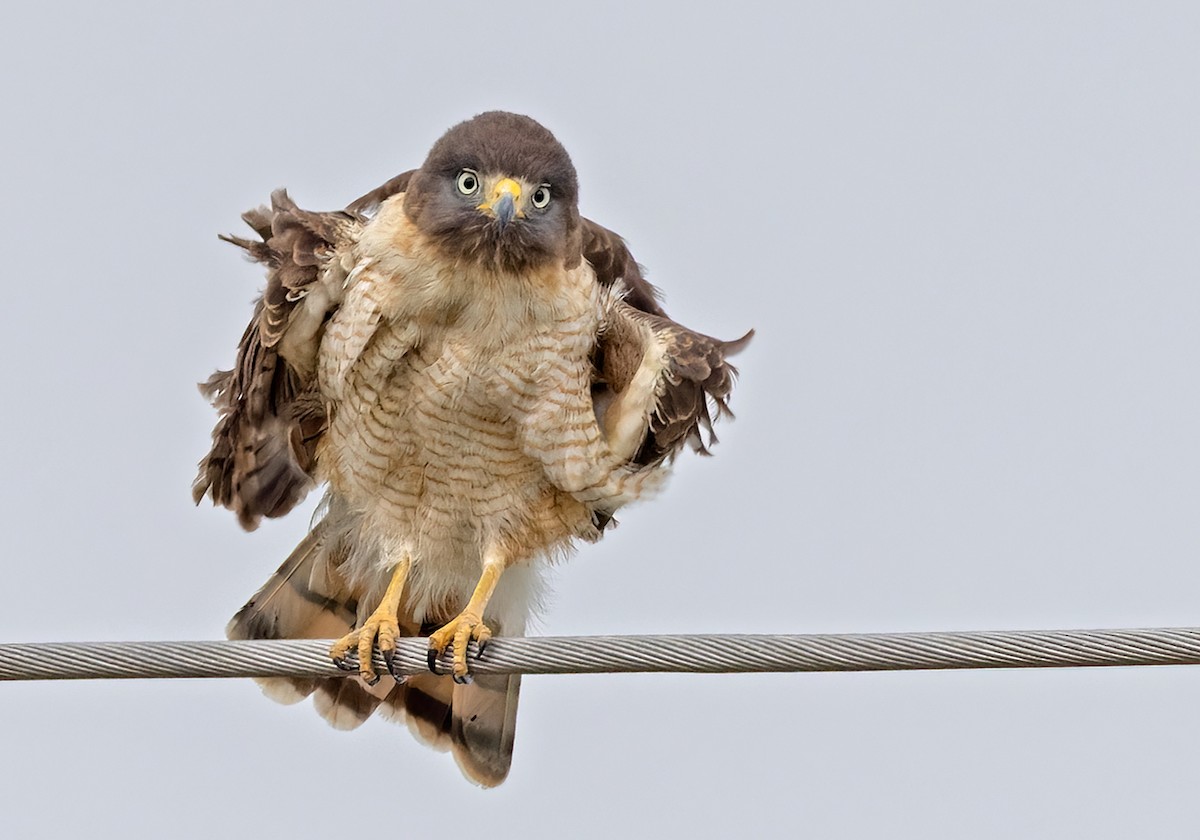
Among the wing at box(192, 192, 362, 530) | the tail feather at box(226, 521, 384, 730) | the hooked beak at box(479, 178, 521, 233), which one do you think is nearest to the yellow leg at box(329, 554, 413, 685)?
the wing at box(192, 192, 362, 530)

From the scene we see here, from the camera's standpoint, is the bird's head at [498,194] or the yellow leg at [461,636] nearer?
the bird's head at [498,194]

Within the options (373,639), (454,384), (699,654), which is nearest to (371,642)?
(373,639)

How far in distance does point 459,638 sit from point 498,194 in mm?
1705

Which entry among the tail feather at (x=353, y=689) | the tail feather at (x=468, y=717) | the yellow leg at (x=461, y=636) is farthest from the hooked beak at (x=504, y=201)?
the tail feather at (x=468, y=717)

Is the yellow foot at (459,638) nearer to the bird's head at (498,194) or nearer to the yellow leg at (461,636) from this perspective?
the yellow leg at (461,636)

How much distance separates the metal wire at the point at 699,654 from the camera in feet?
17.6

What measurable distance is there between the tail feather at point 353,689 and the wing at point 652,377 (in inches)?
60.2

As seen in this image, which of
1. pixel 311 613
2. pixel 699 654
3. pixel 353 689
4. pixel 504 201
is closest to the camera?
pixel 699 654

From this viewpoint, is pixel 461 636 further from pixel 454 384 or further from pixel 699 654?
pixel 699 654

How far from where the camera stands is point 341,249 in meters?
7.32

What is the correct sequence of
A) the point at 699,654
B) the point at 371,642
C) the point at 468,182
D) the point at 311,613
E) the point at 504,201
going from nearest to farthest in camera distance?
the point at 699,654, the point at 504,201, the point at 468,182, the point at 371,642, the point at 311,613

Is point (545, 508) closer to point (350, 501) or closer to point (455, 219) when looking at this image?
point (350, 501)

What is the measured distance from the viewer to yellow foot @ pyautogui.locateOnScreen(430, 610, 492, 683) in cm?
721

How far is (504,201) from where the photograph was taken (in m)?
6.91
